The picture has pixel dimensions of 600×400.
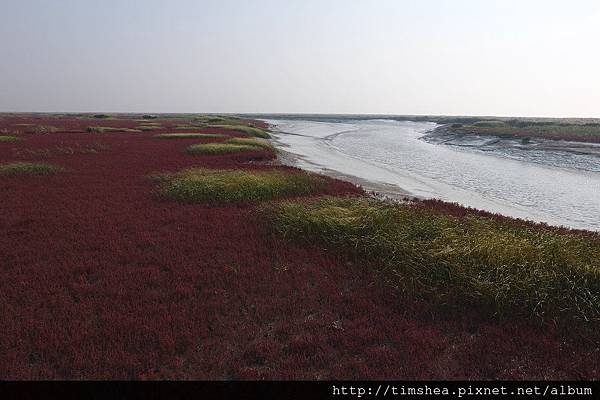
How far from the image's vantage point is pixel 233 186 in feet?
68.4

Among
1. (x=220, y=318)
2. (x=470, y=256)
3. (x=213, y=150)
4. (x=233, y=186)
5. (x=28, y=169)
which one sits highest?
(x=213, y=150)

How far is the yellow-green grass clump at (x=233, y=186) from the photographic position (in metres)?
19.8

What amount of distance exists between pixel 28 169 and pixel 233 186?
49.5 feet

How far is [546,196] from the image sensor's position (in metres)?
25.8

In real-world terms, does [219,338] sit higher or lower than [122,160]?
lower

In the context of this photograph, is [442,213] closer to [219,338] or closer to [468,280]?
[468,280]

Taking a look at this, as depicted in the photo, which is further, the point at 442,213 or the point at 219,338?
the point at 442,213

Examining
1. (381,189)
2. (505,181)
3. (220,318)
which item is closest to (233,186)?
(381,189)

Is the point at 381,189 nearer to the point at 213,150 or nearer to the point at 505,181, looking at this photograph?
the point at 505,181

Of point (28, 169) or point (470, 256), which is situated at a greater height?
point (28, 169)

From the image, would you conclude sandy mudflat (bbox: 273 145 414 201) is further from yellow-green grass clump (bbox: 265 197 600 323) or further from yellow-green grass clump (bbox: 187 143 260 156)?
yellow-green grass clump (bbox: 187 143 260 156)

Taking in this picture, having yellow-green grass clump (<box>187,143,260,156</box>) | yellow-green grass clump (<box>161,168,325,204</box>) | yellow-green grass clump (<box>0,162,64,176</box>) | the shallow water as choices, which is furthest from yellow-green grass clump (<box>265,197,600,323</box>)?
yellow-green grass clump (<box>187,143,260,156</box>)
